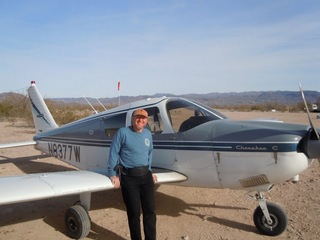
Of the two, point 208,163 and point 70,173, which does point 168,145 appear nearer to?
point 208,163

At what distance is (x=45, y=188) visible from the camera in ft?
13.9

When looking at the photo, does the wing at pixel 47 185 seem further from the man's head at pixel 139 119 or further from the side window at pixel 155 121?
the side window at pixel 155 121

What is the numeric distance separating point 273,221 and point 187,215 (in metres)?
1.50

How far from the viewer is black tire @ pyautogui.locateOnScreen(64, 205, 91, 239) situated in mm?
4672

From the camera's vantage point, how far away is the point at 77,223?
471 cm

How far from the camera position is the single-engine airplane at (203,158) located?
4.16 m

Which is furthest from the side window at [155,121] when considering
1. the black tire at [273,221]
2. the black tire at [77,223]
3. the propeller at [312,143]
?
the propeller at [312,143]

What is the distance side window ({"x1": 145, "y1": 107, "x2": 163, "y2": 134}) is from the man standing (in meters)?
1.40

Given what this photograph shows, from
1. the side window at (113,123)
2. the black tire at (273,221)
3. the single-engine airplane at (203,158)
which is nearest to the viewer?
the single-engine airplane at (203,158)

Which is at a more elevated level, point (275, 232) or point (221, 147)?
point (221, 147)

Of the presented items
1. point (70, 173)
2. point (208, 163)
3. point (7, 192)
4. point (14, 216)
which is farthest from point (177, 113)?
point (14, 216)

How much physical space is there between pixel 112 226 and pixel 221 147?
2196 mm

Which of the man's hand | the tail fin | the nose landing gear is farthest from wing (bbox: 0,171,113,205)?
the tail fin

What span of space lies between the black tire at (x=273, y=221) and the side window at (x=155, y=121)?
206 centimetres
